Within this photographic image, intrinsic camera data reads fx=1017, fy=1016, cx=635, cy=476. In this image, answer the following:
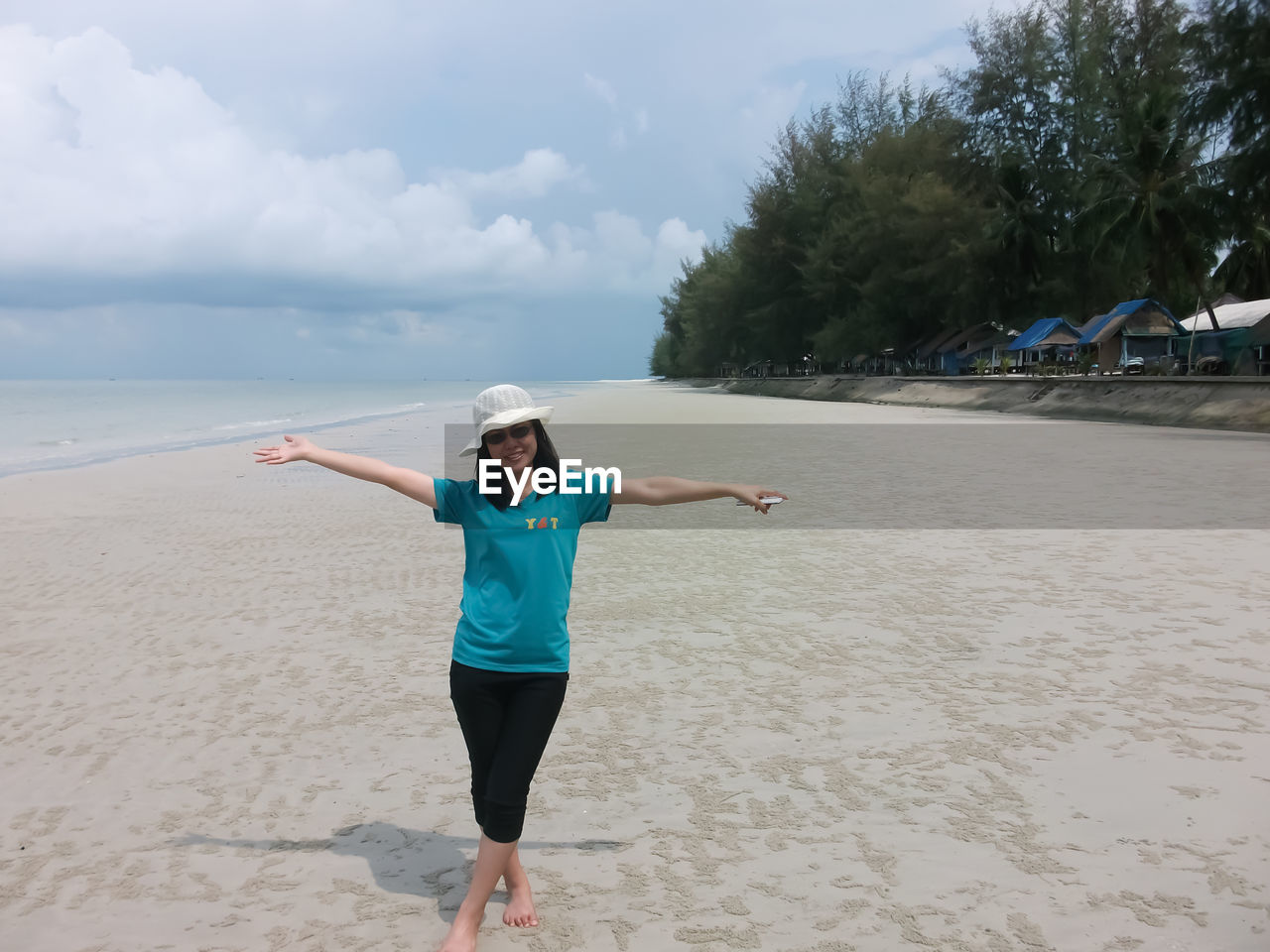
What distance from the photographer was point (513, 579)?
9.60ft

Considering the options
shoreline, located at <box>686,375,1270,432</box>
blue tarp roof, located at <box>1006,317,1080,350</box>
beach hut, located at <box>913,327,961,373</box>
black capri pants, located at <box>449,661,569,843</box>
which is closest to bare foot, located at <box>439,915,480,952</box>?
black capri pants, located at <box>449,661,569,843</box>

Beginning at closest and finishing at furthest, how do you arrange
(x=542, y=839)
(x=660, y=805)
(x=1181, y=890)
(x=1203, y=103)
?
(x=1181, y=890) < (x=542, y=839) < (x=660, y=805) < (x=1203, y=103)

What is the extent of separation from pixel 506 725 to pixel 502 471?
74 cm

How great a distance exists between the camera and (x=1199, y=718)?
184 inches

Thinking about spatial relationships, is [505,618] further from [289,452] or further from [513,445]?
[289,452]

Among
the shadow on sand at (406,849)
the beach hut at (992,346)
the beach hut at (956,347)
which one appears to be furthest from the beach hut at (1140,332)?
the shadow on sand at (406,849)

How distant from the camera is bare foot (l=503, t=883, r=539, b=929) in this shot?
3076 mm

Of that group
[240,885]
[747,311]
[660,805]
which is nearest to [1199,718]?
[660,805]

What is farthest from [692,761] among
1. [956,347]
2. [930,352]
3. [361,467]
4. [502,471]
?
[930,352]

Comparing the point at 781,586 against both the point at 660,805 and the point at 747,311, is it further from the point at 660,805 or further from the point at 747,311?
the point at 747,311

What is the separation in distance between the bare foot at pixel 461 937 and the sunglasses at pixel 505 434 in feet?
4.51

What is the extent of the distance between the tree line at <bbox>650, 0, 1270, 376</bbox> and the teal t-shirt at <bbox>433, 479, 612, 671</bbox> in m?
31.7

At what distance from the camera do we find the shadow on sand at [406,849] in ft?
10.9

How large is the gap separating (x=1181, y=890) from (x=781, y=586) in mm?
4617
